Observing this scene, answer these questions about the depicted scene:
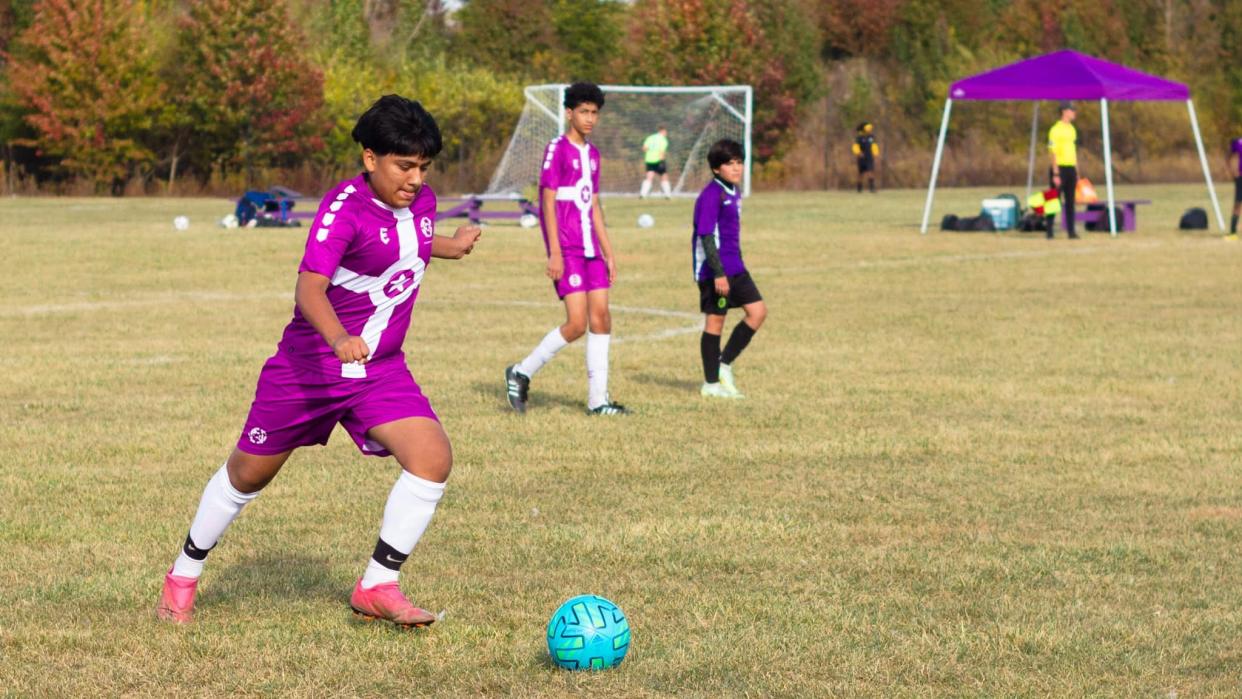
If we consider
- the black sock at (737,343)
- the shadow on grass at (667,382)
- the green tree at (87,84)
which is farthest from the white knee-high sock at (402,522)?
the green tree at (87,84)

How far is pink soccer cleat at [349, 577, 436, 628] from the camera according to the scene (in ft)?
18.3

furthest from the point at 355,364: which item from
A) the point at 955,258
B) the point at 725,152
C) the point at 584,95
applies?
the point at 955,258

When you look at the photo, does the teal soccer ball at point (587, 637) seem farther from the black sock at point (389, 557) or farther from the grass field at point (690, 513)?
the black sock at point (389, 557)

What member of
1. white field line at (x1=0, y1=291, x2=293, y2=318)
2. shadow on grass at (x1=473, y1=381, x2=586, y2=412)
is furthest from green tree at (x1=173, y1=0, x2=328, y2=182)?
shadow on grass at (x1=473, y1=381, x2=586, y2=412)

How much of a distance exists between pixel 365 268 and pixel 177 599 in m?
1.30

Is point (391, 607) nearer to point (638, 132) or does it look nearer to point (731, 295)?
point (731, 295)

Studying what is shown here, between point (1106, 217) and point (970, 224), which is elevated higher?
point (1106, 217)

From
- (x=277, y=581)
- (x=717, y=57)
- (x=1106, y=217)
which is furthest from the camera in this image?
(x=717, y=57)

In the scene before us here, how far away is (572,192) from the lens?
10.5 meters

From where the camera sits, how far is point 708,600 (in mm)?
6066

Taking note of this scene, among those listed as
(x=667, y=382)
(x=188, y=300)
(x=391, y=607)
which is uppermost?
(x=391, y=607)

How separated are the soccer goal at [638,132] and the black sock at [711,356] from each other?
33.6 meters

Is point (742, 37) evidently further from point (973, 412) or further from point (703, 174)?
point (973, 412)

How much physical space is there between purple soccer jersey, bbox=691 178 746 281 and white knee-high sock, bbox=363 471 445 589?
17.9 feet
